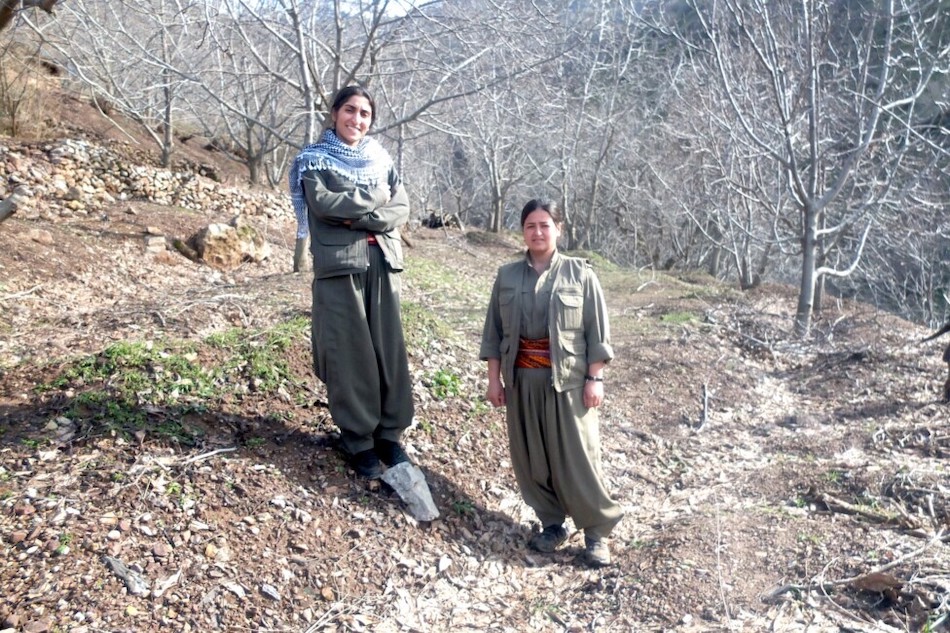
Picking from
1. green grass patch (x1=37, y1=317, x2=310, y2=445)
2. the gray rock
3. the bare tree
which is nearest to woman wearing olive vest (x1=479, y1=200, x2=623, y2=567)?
the gray rock

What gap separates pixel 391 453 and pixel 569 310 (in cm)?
123

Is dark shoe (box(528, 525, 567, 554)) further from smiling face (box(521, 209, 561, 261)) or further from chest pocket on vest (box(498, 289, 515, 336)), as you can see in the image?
smiling face (box(521, 209, 561, 261))

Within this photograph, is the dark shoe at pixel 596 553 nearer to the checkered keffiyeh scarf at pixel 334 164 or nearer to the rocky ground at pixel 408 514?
the rocky ground at pixel 408 514

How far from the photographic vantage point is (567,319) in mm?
3451

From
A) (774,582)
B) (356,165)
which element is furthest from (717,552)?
(356,165)

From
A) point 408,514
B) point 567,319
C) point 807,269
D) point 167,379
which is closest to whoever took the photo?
point 567,319

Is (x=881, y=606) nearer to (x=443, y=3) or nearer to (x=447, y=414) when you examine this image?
(x=447, y=414)

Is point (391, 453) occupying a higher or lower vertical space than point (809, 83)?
lower

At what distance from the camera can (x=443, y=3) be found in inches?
256

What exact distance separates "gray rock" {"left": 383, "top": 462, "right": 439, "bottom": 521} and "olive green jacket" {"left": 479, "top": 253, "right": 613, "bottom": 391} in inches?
29.1

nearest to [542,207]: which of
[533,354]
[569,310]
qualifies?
[569,310]

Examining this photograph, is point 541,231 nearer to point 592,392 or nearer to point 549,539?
point 592,392

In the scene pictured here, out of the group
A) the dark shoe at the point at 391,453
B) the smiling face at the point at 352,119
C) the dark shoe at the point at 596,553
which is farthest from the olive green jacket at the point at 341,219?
the dark shoe at the point at 596,553

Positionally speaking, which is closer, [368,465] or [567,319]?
[567,319]
